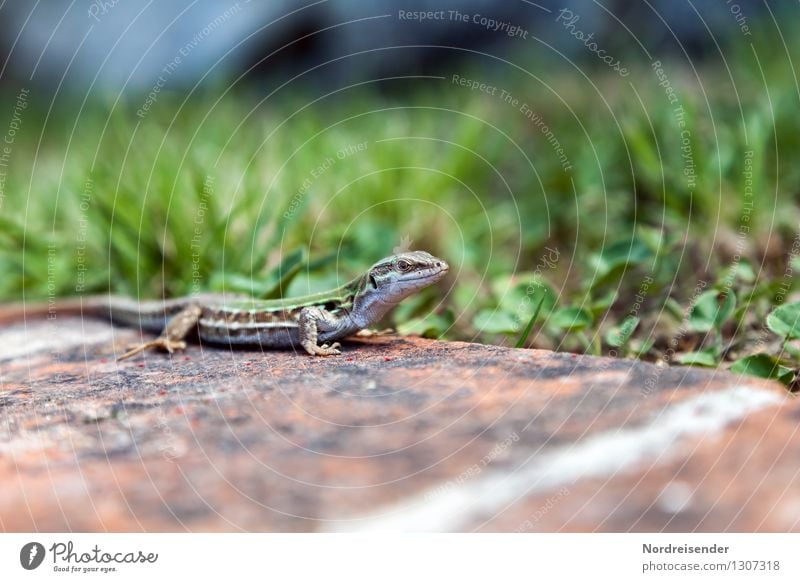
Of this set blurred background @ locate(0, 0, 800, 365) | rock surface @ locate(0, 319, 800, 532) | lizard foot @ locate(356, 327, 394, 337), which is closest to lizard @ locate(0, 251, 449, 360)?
lizard foot @ locate(356, 327, 394, 337)

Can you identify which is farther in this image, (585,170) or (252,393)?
(585,170)

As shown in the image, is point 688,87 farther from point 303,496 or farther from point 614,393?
point 303,496

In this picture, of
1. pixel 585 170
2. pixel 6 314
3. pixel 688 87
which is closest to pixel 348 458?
pixel 6 314

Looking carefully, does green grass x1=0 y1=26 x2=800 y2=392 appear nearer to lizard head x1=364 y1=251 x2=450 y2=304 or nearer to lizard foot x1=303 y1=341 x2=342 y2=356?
lizard head x1=364 y1=251 x2=450 y2=304

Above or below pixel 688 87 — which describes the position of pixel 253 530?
below

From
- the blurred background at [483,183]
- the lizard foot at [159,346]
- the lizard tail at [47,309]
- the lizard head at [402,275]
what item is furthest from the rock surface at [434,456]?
the lizard tail at [47,309]

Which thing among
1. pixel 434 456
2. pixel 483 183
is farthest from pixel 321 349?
pixel 483 183

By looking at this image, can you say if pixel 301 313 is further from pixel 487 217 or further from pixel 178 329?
pixel 487 217
